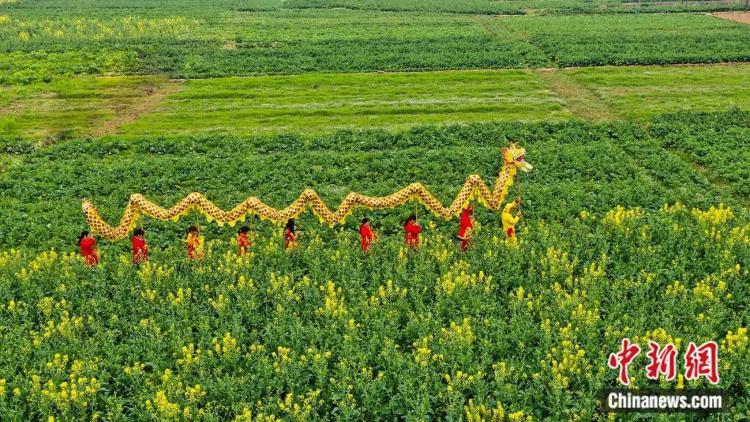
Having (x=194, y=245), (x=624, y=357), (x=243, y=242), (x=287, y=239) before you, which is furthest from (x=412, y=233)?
(x=624, y=357)

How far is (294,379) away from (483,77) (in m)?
34.0

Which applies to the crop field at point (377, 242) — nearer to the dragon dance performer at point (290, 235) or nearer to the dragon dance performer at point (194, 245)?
the dragon dance performer at point (194, 245)

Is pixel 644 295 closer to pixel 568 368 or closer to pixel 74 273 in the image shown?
pixel 568 368

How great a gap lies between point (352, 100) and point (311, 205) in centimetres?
1992

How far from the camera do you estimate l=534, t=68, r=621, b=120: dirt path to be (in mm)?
34250

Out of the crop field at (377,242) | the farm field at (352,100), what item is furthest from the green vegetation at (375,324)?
the farm field at (352,100)

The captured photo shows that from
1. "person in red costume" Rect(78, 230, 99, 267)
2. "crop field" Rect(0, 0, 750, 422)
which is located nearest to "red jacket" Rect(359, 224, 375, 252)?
"crop field" Rect(0, 0, 750, 422)

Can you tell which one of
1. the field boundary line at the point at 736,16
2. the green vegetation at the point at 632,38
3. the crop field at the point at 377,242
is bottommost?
the crop field at the point at 377,242

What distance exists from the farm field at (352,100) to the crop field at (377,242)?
0.25m

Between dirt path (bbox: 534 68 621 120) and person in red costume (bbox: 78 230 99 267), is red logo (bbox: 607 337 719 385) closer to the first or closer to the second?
person in red costume (bbox: 78 230 99 267)

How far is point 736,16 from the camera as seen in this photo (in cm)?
7100

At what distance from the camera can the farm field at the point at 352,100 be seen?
110ft

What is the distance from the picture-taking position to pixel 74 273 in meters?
16.8

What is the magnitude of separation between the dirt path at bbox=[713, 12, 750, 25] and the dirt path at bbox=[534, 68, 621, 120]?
33.1 m
